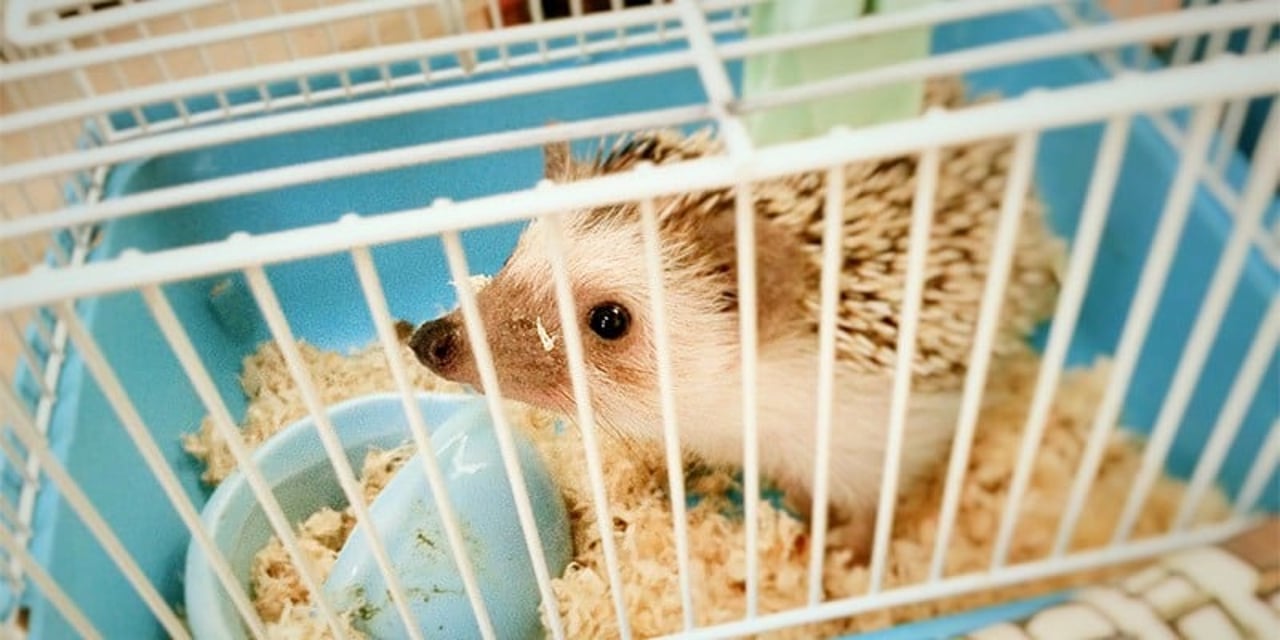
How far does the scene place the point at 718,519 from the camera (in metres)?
1.09

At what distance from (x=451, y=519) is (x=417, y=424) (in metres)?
0.10

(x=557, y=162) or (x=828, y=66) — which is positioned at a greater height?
(x=828, y=66)

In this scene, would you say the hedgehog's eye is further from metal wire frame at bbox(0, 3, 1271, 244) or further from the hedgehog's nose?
metal wire frame at bbox(0, 3, 1271, 244)

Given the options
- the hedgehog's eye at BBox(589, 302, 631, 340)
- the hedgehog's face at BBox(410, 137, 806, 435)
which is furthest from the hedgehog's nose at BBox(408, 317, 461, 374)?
the hedgehog's eye at BBox(589, 302, 631, 340)

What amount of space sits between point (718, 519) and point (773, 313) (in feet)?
0.92

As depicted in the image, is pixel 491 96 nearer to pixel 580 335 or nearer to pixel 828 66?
pixel 580 335

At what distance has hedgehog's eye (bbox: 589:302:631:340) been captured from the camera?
96cm

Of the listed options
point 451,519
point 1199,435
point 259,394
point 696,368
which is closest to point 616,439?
point 696,368

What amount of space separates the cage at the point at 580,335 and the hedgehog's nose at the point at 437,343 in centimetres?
2

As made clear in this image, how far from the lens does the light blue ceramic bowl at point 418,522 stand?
911 millimetres

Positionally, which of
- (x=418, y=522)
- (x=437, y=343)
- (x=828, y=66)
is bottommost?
(x=418, y=522)

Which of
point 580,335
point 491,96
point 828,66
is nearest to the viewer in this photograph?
point 491,96

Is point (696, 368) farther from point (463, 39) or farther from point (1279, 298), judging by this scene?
point (1279, 298)

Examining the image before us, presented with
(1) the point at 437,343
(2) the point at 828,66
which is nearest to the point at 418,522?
(1) the point at 437,343
